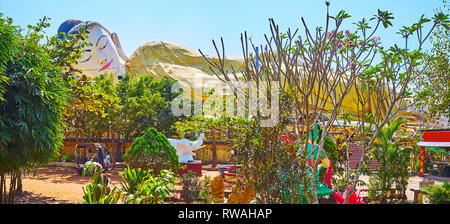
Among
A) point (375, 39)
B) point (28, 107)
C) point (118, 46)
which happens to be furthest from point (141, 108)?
point (118, 46)

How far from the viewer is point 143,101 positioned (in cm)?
1438

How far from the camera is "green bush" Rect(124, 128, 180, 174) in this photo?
25.7 feet

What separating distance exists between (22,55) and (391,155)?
7.75m

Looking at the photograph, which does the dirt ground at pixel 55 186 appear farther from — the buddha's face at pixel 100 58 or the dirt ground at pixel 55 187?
the buddha's face at pixel 100 58

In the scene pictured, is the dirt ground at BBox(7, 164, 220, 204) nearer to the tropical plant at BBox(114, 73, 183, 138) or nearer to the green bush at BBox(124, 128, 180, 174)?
the green bush at BBox(124, 128, 180, 174)

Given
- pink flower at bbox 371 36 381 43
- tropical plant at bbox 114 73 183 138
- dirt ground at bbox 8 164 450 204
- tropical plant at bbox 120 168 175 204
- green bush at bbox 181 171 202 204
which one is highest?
pink flower at bbox 371 36 381 43

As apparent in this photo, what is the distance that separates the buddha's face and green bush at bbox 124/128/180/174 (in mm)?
17054

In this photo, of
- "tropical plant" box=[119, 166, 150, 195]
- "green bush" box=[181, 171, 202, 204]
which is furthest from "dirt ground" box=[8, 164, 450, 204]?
"green bush" box=[181, 171, 202, 204]

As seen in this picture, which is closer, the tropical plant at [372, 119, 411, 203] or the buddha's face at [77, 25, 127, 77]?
the tropical plant at [372, 119, 411, 203]

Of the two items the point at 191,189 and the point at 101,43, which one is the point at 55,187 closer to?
the point at 191,189

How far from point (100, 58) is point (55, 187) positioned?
15568 mm

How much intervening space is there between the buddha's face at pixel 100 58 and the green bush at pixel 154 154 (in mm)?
17054
